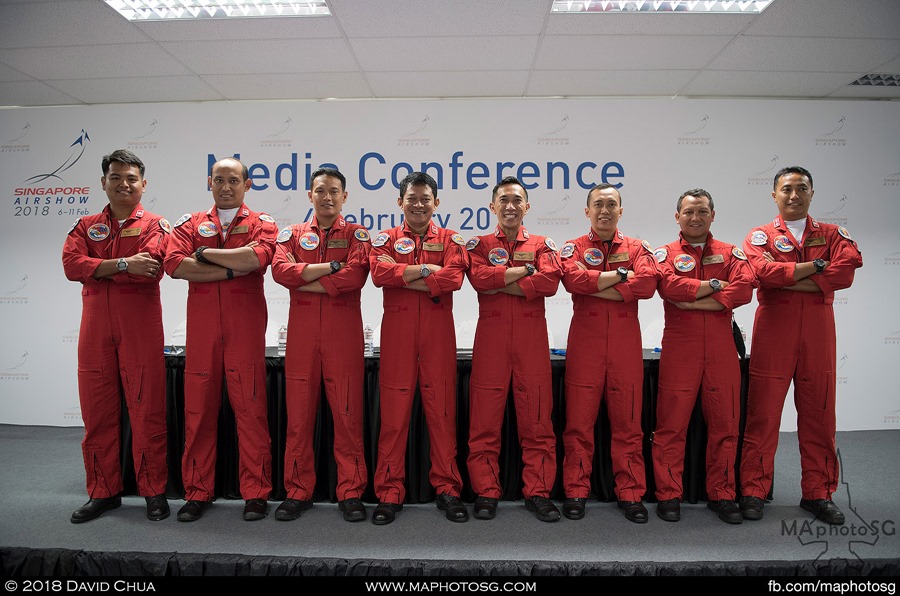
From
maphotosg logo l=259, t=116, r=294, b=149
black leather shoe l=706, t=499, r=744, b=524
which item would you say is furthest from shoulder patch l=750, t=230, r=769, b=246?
maphotosg logo l=259, t=116, r=294, b=149

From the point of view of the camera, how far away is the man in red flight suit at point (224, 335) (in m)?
2.47

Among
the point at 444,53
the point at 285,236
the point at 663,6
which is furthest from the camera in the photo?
the point at 444,53

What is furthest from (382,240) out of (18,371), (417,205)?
(18,371)

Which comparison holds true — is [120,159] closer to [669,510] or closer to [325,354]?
[325,354]

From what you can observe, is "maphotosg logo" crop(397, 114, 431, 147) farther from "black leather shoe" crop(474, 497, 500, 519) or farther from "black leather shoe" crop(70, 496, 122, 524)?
"black leather shoe" crop(70, 496, 122, 524)

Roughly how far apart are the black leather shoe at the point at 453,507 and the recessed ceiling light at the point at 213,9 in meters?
3.15

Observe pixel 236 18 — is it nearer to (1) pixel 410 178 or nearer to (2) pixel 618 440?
(1) pixel 410 178

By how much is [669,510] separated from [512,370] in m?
1.05

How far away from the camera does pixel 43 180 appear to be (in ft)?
15.9

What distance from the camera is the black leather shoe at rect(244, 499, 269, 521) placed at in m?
2.49

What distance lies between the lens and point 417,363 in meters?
2.56

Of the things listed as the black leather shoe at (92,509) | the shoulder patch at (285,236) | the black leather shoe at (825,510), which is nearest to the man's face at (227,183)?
the shoulder patch at (285,236)

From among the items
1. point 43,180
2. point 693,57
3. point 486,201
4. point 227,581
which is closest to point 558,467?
point 227,581

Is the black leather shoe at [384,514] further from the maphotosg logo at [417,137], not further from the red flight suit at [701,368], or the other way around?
the maphotosg logo at [417,137]
